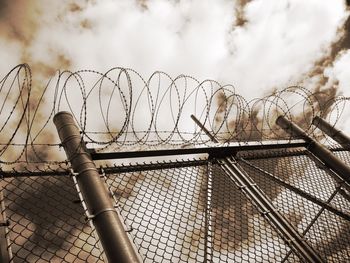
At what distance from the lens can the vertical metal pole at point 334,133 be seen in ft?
20.0

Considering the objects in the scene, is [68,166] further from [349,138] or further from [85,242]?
[349,138]

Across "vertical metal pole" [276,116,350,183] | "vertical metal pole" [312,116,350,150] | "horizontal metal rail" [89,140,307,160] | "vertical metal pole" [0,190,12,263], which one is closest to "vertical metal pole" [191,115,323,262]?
"horizontal metal rail" [89,140,307,160]

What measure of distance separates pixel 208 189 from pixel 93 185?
180 centimetres

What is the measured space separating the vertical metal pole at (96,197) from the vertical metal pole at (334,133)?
494 cm

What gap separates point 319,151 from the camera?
547 centimetres

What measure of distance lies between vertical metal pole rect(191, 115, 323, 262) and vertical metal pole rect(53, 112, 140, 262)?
1.90m

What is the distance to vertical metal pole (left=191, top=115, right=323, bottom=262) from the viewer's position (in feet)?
10.9

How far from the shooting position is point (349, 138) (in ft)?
19.9

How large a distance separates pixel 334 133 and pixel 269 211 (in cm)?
331

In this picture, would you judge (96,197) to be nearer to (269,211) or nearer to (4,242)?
(4,242)

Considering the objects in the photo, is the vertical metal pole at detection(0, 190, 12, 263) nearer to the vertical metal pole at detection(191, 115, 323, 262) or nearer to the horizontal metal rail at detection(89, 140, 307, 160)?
the horizontal metal rail at detection(89, 140, 307, 160)

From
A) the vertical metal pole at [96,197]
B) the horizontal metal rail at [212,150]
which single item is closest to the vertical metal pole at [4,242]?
the vertical metal pole at [96,197]

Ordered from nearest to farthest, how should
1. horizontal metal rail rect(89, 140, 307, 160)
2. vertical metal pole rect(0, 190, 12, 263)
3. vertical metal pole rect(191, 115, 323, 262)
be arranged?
vertical metal pole rect(0, 190, 12, 263) → vertical metal pole rect(191, 115, 323, 262) → horizontal metal rail rect(89, 140, 307, 160)

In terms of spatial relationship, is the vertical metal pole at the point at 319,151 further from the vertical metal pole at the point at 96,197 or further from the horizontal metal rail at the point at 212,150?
the vertical metal pole at the point at 96,197
